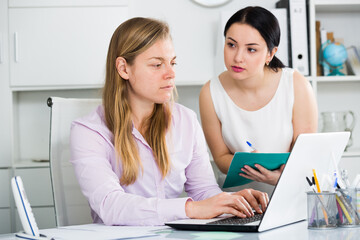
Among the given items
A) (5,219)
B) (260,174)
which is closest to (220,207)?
(260,174)

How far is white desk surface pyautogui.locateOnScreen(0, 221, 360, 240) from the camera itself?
3.34 feet

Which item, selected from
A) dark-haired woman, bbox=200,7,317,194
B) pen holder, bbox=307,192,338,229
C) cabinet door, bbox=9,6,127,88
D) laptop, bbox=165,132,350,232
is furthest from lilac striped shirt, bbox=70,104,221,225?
cabinet door, bbox=9,6,127,88

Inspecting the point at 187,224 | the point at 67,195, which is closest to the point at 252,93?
the point at 67,195

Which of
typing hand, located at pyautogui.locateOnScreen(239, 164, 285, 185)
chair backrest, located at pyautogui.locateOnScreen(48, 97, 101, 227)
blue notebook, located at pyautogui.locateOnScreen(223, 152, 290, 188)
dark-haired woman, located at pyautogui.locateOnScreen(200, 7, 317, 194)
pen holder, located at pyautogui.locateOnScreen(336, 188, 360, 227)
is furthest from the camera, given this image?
dark-haired woman, located at pyautogui.locateOnScreen(200, 7, 317, 194)

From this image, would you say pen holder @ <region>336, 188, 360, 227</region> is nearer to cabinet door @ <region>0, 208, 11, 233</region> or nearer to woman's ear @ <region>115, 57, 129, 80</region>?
woman's ear @ <region>115, 57, 129, 80</region>

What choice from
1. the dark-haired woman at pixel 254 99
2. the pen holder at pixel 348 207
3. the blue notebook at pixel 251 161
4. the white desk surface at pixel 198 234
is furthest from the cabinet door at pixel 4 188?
the pen holder at pixel 348 207

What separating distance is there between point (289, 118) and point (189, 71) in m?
0.92

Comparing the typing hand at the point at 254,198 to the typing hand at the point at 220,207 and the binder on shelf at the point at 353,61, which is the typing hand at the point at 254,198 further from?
the binder on shelf at the point at 353,61

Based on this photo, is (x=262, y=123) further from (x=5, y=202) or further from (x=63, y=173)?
(x=5, y=202)

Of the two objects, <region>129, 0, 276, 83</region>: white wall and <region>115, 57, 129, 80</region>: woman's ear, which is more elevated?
<region>129, 0, 276, 83</region>: white wall

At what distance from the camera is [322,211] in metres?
1.10

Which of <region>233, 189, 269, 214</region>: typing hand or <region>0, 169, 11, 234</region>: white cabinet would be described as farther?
<region>0, 169, 11, 234</region>: white cabinet

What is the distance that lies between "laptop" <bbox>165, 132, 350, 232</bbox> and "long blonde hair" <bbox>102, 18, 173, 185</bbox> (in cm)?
38

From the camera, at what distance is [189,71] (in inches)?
115
